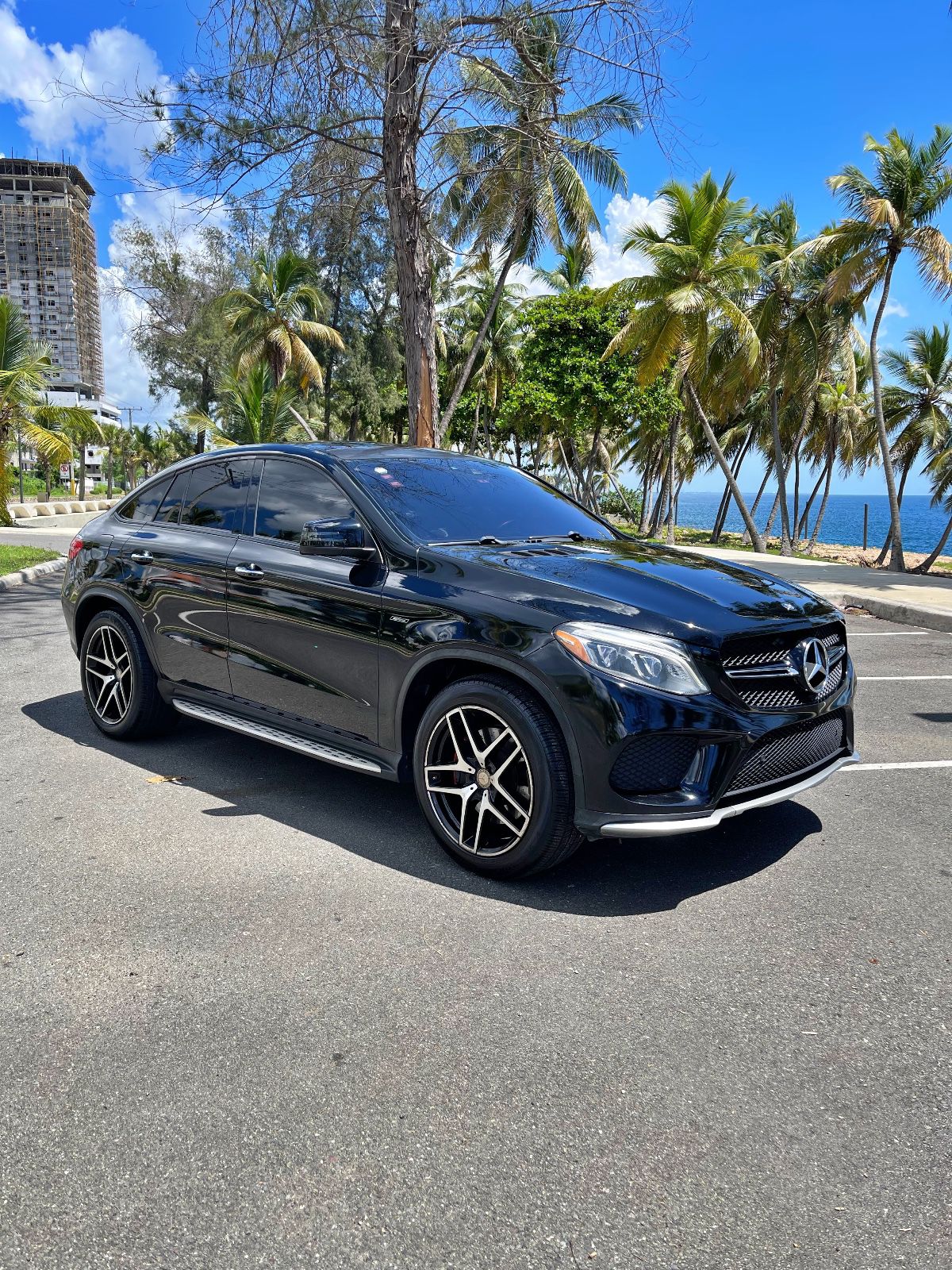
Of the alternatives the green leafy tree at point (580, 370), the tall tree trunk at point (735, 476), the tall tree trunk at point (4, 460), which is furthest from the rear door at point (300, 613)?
the tall tree trunk at point (735, 476)

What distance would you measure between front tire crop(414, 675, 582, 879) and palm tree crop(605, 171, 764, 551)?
82.0 feet

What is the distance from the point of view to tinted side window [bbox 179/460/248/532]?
4.91 metres

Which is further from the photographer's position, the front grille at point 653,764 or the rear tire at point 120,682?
the rear tire at point 120,682

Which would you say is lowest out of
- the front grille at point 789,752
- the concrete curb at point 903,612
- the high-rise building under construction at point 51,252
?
the concrete curb at point 903,612

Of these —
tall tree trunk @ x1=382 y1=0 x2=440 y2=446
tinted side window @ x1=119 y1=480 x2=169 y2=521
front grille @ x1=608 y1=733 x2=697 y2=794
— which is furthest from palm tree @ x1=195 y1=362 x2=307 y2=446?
front grille @ x1=608 y1=733 x2=697 y2=794

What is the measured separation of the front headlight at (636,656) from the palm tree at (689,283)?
82.2ft

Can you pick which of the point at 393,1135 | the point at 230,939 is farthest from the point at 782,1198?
the point at 230,939

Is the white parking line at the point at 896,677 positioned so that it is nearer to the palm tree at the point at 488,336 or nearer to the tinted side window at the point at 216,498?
the tinted side window at the point at 216,498

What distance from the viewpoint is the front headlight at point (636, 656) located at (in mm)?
3309

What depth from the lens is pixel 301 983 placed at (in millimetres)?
2881

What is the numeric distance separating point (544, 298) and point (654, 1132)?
3567cm

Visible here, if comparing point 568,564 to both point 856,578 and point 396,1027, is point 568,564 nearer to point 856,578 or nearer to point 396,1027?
point 396,1027

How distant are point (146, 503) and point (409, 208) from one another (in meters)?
8.21

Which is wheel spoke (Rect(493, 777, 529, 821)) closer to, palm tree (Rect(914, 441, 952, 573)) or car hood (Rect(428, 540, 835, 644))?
car hood (Rect(428, 540, 835, 644))
